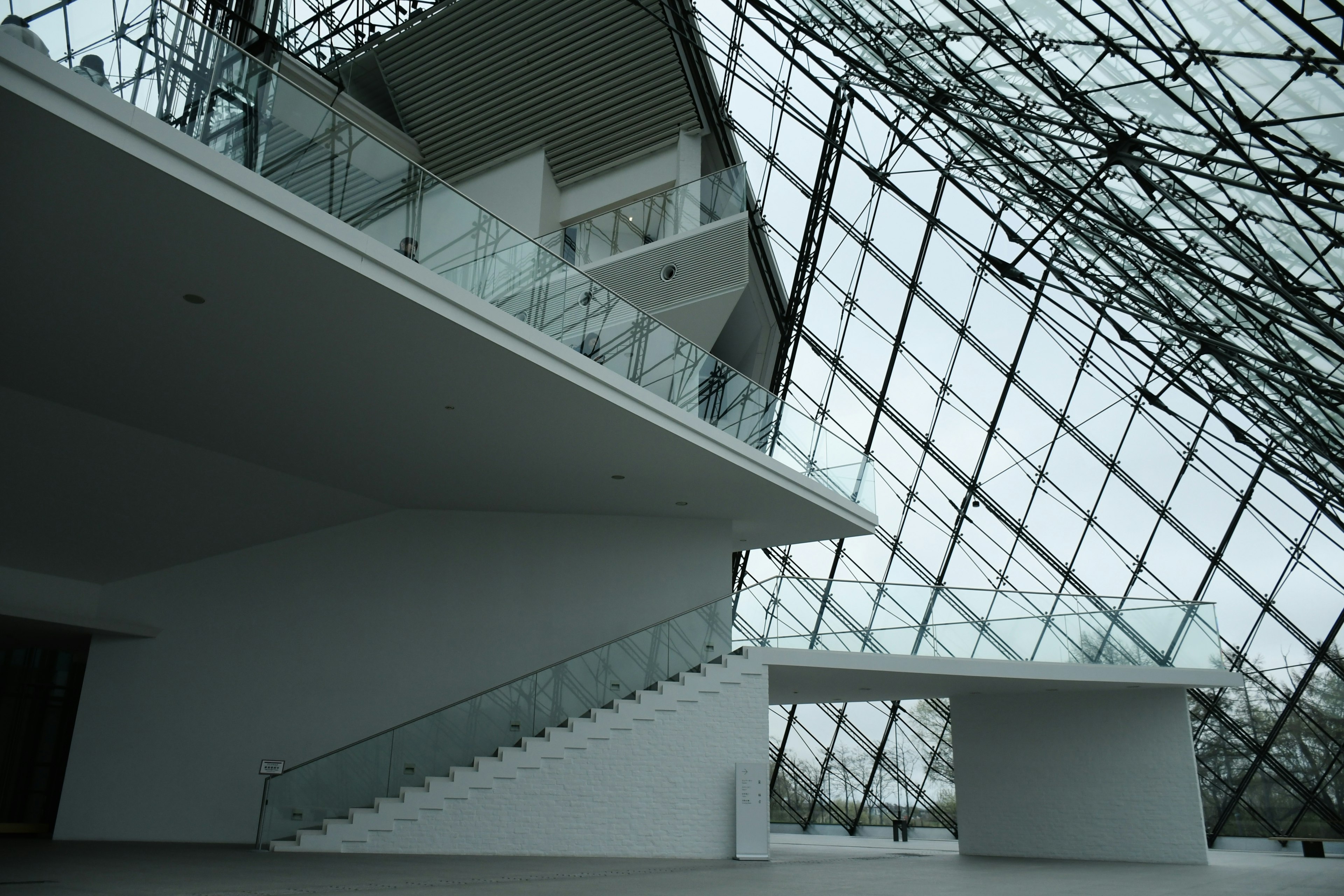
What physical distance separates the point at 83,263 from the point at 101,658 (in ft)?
36.9

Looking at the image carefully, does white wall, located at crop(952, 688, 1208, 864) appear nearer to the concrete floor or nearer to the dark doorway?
the concrete floor

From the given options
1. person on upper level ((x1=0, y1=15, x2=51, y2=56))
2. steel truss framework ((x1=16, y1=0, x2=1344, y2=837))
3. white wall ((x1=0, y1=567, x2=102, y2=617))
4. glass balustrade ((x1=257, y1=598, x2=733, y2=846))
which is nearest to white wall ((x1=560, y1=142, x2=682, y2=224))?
steel truss framework ((x1=16, y1=0, x2=1344, y2=837))

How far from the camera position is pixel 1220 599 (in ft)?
76.2

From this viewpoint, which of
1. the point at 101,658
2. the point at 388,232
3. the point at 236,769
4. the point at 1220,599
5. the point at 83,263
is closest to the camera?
the point at 83,263

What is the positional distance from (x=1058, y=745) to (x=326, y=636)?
45.0 feet

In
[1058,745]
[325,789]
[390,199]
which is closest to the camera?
[390,199]

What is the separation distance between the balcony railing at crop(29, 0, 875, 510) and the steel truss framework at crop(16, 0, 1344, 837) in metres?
6.74

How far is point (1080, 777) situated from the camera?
1752 cm

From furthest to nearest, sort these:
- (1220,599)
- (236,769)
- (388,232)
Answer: (1220,599) → (236,769) → (388,232)

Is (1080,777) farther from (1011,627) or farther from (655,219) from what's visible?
(655,219)

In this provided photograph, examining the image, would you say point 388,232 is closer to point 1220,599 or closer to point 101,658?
point 101,658

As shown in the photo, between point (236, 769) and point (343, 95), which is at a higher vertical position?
point (343, 95)

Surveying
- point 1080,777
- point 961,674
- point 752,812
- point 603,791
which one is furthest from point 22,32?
point 1080,777

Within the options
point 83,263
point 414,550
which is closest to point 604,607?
point 414,550
